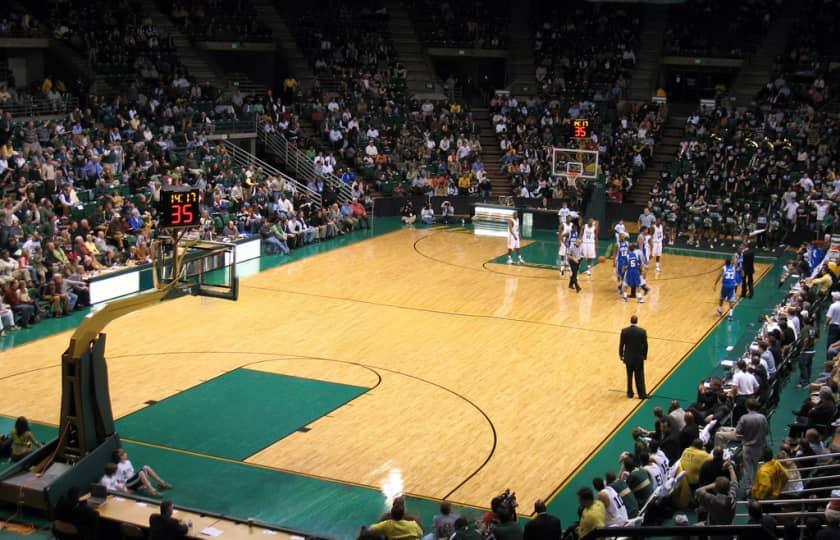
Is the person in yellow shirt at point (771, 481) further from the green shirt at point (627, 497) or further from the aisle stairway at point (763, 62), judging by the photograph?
the aisle stairway at point (763, 62)

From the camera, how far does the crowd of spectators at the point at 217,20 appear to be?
1528 inches

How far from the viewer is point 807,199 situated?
32219 mm

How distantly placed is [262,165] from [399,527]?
25.5m

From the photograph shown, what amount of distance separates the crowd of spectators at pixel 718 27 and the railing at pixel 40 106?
2235 centimetres

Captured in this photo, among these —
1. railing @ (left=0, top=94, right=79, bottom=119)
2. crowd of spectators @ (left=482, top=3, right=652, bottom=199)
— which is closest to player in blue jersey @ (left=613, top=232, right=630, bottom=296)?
crowd of spectators @ (left=482, top=3, right=652, bottom=199)

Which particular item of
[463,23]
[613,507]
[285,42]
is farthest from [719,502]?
[463,23]

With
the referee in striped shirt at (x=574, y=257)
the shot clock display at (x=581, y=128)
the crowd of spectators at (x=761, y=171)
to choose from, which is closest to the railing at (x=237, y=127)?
the shot clock display at (x=581, y=128)

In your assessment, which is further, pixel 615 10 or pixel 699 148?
pixel 615 10

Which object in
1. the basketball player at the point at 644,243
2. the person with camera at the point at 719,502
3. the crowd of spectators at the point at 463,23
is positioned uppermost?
the crowd of spectators at the point at 463,23

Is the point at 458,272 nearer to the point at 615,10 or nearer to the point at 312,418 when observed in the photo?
the point at 312,418

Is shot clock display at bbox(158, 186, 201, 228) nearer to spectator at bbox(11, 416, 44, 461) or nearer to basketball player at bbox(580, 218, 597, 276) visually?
spectator at bbox(11, 416, 44, 461)

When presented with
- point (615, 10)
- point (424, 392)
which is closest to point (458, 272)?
point (424, 392)

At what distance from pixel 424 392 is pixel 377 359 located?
6.69 feet

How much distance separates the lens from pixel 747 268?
2458cm
